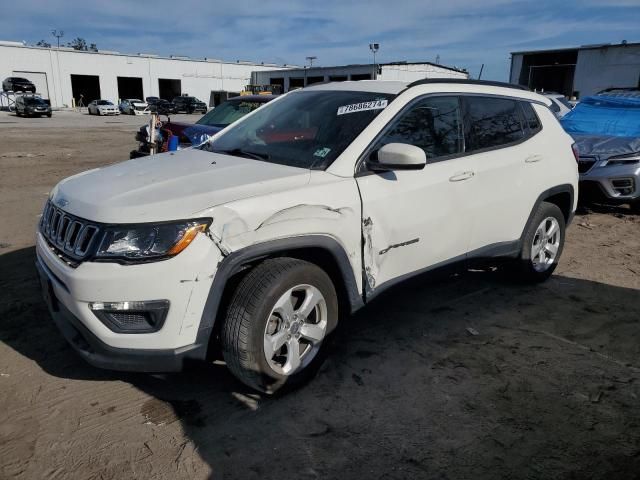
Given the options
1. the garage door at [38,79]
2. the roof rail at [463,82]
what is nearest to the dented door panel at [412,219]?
the roof rail at [463,82]

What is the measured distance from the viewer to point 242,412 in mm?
2879

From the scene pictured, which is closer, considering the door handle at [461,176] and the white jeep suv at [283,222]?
the white jeep suv at [283,222]

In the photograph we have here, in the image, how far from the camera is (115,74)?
56.9 meters

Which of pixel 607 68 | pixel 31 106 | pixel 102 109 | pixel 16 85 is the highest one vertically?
pixel 607 68

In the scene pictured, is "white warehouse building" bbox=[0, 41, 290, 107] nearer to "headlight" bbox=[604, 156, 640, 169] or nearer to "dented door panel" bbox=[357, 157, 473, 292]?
"headlight" bbox=[604, 156, 640, 169]

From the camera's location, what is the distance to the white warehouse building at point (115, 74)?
51.0 metres

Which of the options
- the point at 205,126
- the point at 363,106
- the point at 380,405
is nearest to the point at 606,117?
the point at 205,126

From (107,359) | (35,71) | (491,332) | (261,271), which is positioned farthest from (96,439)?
(35,71)

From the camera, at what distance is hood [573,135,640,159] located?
7285mm

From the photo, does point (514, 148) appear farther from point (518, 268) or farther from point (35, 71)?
point (35, 71)

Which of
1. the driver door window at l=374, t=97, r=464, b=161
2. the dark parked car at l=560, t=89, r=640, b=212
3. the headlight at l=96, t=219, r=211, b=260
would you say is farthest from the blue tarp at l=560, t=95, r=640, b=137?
the headlight at l=96, t=219, r=211, b=260

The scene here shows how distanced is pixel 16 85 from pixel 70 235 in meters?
52.1

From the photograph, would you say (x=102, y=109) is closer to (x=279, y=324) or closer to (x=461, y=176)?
(x=461, y=176)

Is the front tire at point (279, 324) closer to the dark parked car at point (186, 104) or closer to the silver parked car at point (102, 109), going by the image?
the silver parked car at point (102, 109)
